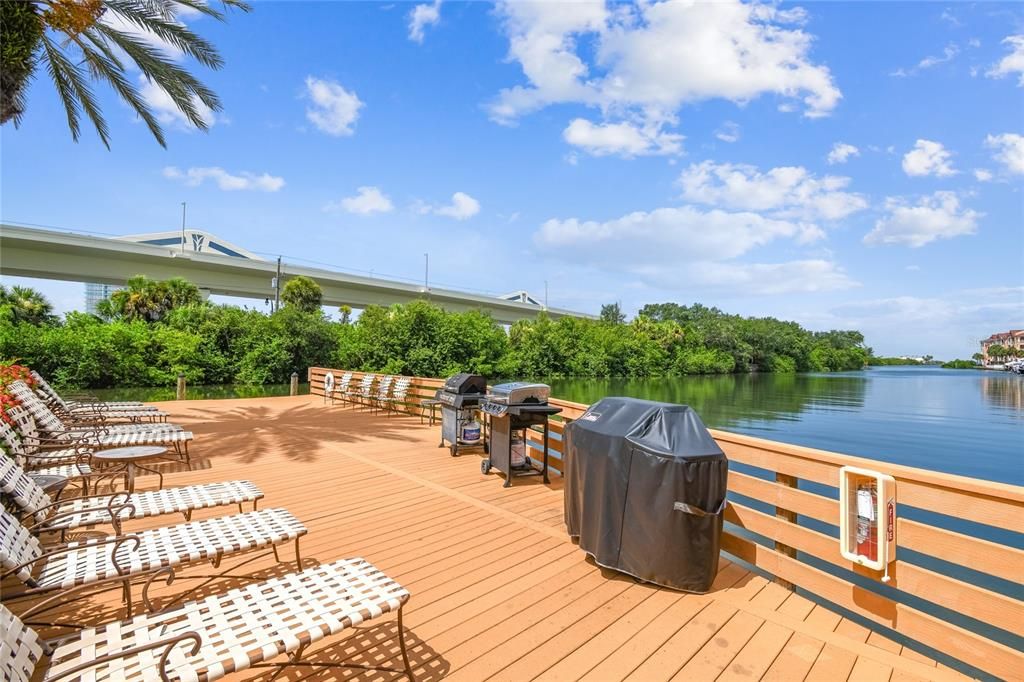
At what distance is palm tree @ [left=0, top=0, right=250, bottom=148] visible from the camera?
5648 millimetres

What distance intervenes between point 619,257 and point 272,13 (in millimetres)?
33913

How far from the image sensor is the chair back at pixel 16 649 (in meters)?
1.41

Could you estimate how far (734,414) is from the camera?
2134 centimetres

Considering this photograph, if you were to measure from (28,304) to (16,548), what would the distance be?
27772 millimetres

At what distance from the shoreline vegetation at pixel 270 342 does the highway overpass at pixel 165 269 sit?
903mm

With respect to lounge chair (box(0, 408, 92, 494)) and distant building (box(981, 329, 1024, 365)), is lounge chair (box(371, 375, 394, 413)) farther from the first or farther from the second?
distant building (box(981, 329, 1024, 365))

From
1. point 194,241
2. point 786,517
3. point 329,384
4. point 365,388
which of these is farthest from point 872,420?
point 194,241

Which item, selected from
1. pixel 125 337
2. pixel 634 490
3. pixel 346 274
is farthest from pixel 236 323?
pixel 634 490

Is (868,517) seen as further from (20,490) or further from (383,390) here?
(383,390)

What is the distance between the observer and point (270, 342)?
84.4 ft

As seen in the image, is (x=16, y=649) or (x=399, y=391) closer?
(x=16, y=649)

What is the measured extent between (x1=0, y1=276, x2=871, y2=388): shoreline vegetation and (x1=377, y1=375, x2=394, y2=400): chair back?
16.3 m

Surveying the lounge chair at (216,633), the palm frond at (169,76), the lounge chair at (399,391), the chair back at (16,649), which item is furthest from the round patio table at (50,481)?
the palm frond at (169,76)

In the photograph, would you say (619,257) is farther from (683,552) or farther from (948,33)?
(683,552)
